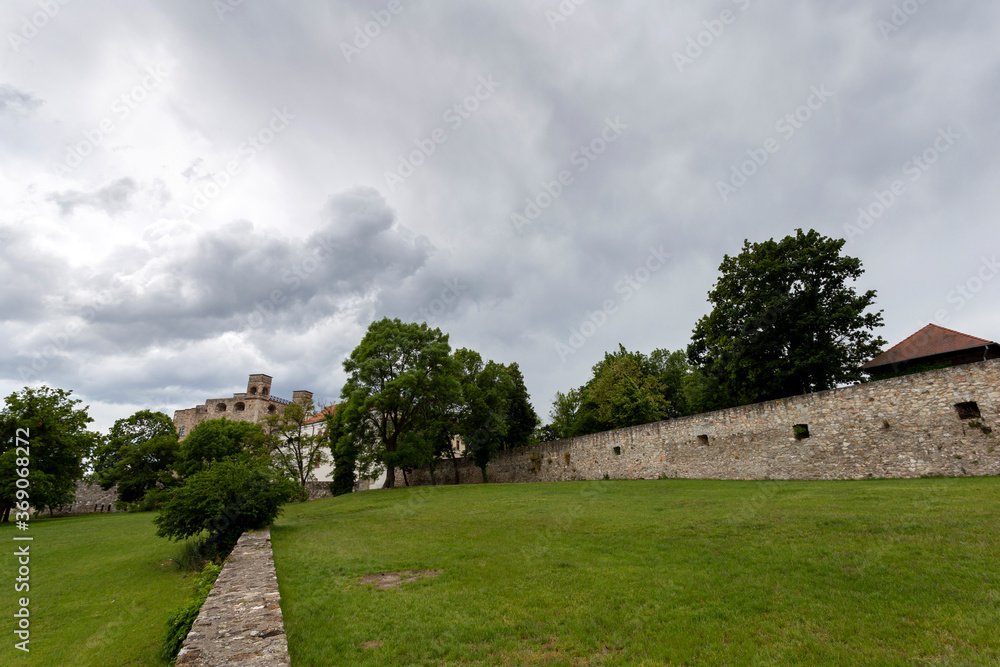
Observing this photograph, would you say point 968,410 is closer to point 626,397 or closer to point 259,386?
point 626,397

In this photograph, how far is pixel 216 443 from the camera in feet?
110

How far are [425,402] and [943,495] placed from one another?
24.6 meters

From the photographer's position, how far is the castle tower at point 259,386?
212 ft

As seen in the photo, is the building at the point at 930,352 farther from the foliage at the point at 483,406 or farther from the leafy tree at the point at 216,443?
the leafy tree at the point at 216,443

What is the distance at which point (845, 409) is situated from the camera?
648 inches

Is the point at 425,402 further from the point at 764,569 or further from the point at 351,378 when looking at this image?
the point at 764,569

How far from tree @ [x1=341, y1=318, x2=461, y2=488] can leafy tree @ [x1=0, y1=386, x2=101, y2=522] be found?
51.0 ft

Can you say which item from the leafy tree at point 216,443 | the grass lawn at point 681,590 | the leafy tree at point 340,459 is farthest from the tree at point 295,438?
the grass lawn at point 681,590

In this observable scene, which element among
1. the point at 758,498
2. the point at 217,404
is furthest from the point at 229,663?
the point at 217,404

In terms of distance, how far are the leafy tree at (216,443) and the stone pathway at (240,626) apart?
97.4ft

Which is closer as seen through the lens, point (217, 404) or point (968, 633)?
point (968, 633)

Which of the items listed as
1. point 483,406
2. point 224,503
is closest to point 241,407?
point 483,406

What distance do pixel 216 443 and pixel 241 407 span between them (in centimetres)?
3284

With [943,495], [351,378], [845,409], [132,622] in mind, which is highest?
[351,378]
